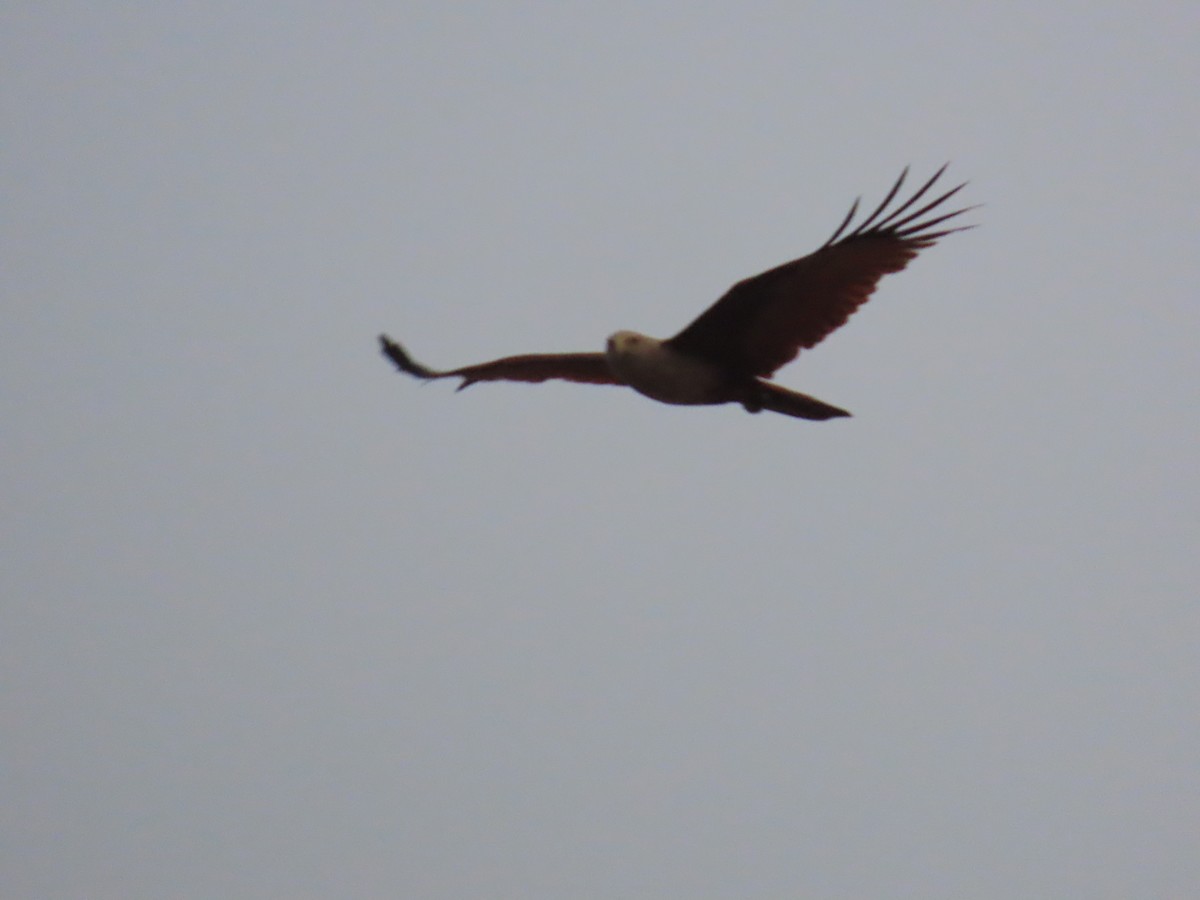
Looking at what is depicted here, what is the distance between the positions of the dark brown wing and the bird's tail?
188mm

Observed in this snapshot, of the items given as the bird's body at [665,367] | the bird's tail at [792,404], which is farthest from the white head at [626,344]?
the bird's tail at [792,404]

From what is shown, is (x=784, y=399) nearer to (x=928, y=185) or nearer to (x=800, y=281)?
(x=800, y=281)

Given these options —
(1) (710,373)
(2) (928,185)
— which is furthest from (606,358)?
(2) (928,185)

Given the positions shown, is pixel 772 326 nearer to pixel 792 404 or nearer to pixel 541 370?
pixel 792 404

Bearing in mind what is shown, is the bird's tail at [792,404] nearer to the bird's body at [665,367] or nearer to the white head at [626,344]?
the bird's body at [665,367]

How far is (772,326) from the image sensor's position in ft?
30.9

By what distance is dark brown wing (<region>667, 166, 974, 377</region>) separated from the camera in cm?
916

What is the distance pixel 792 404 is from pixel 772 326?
491mm

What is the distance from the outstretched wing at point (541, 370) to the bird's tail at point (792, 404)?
1.20 meters

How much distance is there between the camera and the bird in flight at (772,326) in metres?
9.20

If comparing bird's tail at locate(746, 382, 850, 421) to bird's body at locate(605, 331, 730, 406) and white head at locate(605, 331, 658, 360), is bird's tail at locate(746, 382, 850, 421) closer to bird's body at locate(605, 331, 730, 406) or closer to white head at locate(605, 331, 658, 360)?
bird's body at locate(605, 331, 730, 406)

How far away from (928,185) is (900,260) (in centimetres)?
47

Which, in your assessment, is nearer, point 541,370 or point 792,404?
point 792,404

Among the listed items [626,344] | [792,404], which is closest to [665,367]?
[626,344]
